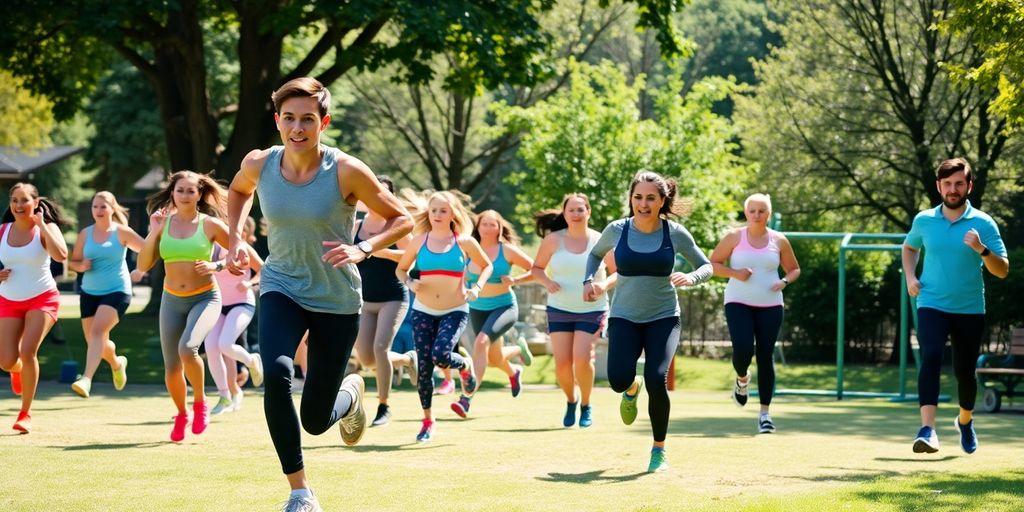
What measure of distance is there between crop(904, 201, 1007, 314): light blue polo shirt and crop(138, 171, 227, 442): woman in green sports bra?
215 inches

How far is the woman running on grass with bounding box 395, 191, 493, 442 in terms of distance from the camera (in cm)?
1161

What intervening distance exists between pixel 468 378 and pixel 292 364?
6.02 metres

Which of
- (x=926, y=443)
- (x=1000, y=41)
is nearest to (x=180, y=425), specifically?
(x=926, y=443)

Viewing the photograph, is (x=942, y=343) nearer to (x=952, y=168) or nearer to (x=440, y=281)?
(x=952, y=168)

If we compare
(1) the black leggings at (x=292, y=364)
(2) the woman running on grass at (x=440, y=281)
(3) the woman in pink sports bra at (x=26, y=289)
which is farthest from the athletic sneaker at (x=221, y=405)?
(1) the black leggings at (x=292, y=364)

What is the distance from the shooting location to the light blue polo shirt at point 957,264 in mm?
9836

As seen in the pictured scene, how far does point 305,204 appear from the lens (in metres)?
6.60

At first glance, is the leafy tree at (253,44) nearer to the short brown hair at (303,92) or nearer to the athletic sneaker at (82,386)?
the athletic sneaker at (82,386)

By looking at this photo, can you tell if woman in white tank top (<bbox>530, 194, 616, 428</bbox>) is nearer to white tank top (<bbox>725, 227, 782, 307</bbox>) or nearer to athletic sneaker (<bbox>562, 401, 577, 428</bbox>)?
athletic sneaker (<bbox>562, 401, 577, 428</bbox>)

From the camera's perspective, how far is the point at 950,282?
984 cm

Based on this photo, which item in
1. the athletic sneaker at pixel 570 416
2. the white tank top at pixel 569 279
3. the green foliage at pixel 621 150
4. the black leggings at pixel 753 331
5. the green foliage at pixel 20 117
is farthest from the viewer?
the green foliage at pixel 20 117

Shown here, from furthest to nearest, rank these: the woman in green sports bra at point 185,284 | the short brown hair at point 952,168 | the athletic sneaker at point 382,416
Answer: the athletic sneaker at point 382,416 → the woman in green sports bra at point 185,284 → the short brown hair at point 952,168

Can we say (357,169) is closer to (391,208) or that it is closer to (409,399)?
(391,208)

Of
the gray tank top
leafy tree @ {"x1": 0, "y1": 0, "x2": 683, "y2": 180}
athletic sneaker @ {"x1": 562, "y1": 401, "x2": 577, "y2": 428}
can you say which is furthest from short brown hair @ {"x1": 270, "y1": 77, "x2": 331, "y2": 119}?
leafy tree @ {"x1": 0, "y1": 0, "x2": 683, "y2": 180}
